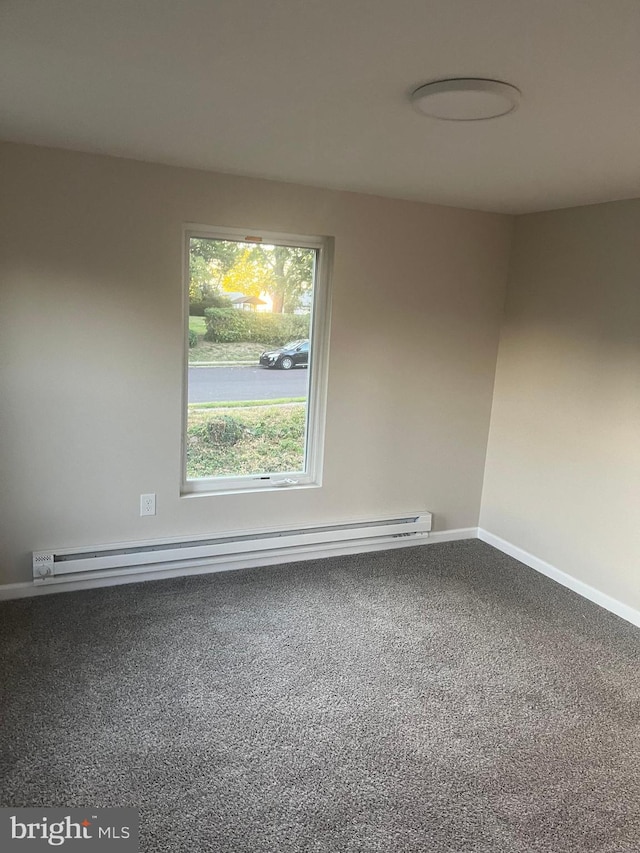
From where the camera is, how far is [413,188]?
125 inches

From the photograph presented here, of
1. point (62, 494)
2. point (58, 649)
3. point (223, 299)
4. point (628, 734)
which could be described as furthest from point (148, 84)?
point (628, 734)

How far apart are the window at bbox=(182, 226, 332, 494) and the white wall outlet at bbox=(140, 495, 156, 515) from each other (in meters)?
0.20

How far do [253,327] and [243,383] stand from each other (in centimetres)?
32

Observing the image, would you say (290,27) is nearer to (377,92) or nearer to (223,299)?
(377,92)

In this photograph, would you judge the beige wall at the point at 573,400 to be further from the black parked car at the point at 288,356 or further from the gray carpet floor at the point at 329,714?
the black parked car at the point at 288,356

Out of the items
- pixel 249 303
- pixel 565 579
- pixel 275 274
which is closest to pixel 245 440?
pixel 249 303

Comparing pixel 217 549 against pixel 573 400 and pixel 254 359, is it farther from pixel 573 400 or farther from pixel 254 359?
pixel 573 400

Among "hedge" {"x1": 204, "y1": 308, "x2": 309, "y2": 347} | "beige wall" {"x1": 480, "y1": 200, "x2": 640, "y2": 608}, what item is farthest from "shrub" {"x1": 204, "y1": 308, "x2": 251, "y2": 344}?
"beige wall" {"x1": 480, "y1": 200, "x2": 640, "y2": 608}

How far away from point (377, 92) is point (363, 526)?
2570mm

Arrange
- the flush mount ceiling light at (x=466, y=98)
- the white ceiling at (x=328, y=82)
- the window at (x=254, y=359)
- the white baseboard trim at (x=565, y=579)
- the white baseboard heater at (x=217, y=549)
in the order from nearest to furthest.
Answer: the white ceiling at (x=328, y=82), the flush mount ceiling light at (x=466, y=98), the white baseboard heater at (x=217, y=549), the white baseboard trim at (x=565, y=579), the window at (x=254, y=359)

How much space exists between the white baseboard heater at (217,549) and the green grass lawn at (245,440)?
382 millimetres

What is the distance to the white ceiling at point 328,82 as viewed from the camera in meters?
1.29

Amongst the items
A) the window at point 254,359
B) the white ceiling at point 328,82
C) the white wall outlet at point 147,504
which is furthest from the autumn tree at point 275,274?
the white wall outlet at point 147,504

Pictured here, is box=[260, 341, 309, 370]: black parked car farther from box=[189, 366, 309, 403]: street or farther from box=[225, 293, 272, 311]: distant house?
box=[225, 293, 272, 311]: distant house
